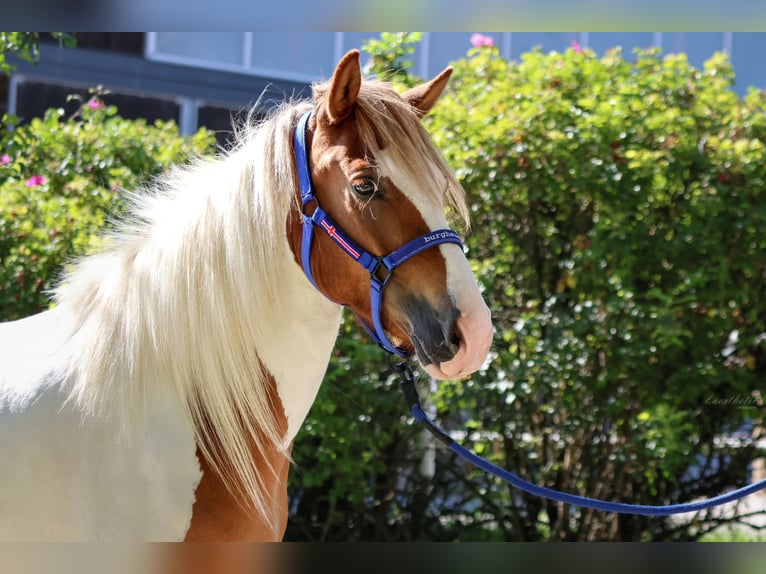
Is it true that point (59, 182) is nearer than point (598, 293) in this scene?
No

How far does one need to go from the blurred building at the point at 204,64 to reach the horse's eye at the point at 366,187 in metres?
9.56

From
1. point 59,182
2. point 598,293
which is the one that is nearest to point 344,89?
point 598,293

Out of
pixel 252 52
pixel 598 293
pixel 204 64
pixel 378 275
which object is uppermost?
pixel 252 52

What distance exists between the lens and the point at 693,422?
4.36m

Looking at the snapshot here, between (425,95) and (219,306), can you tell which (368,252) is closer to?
(219,306)

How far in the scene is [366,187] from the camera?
74.0 inches

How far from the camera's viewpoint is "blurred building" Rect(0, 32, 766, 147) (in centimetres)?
1119

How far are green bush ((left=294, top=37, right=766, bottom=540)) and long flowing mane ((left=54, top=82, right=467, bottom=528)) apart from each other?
2.10 meters

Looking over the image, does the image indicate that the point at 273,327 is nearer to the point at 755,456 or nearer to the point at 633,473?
the point at 633,473

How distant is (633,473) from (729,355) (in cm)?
84

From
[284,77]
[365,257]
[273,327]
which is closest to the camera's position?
[365,257]

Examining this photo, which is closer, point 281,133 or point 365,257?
point 365,257

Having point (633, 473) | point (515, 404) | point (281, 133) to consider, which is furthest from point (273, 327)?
point (633, 473)

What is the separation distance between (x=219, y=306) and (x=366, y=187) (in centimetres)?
45
